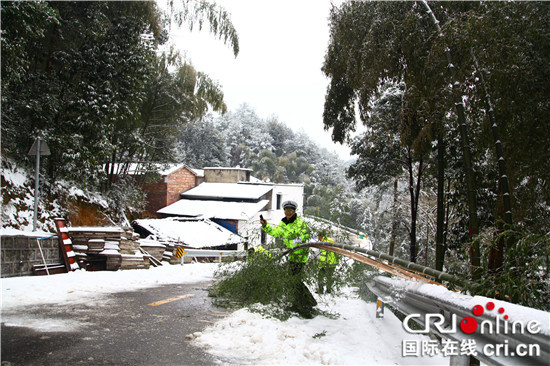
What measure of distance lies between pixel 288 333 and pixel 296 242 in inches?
83.3

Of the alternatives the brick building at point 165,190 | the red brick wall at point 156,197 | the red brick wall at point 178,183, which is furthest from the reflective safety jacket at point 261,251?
the red brick wall at point 156,197

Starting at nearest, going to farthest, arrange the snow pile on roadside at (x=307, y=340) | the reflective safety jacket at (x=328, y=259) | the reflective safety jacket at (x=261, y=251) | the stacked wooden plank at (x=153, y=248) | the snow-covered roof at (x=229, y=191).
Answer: the snow pile on roadside at (x=307, y=340) < the reflective safety jacket at (x=328, y=259) < the reflective safety jacket at (x=261, y=251) < the stacked wooden plank at (x=153, y=248) < the snow-covered roof at (x=229, y=191)

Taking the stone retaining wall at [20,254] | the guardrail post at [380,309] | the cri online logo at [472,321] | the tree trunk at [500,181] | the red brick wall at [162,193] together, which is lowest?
the guardrail post at [380,309]

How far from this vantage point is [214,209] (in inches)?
1599

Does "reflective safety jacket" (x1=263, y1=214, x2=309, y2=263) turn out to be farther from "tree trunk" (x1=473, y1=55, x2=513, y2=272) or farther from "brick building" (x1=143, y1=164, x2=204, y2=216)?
"brick building" (x1=143, y1=164, x2=204, y2=216)

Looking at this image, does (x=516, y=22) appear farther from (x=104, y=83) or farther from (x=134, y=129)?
(x=134, y=129)

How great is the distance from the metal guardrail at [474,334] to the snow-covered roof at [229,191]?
37899mm

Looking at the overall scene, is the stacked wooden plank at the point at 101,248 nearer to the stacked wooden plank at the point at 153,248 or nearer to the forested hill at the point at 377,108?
the forested hill at the point at 377,108

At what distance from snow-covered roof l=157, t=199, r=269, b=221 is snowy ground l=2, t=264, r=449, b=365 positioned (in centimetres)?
3045

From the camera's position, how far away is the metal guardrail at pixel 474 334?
236 cm

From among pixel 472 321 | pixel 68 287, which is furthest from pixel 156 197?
pixel 472 321

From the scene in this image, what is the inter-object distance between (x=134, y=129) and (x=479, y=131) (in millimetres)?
20014

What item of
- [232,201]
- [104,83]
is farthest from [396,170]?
[232,201]

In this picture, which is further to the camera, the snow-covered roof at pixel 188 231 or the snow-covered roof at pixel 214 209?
the snow-covered roof at pixel 214 209
